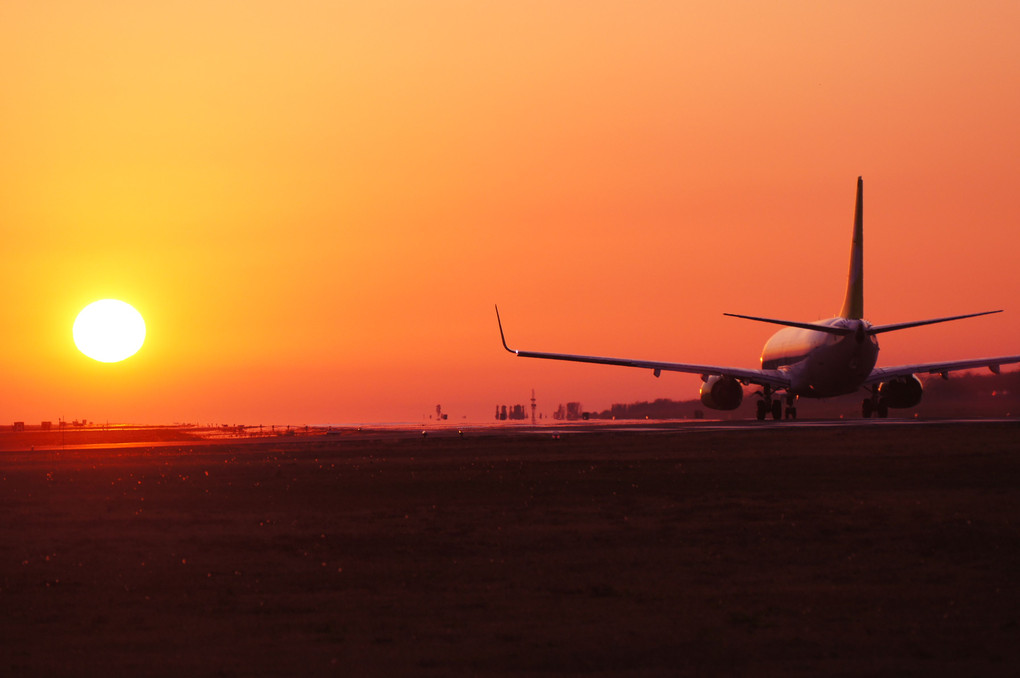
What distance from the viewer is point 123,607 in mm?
14516

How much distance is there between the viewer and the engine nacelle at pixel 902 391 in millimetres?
74500

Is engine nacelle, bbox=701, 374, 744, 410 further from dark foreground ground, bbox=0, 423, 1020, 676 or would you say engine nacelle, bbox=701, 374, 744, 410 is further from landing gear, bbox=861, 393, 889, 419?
dark foreground ground, bbox=0, 423, 1020, 676

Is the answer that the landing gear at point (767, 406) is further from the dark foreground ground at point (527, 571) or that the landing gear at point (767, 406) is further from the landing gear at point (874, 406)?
the dark foreground ground at point (527, 571)

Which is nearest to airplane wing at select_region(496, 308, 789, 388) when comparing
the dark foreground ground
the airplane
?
the airplane

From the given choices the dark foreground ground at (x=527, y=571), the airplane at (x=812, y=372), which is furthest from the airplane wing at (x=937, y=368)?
the dark foreground ground at (x=527, y=571)

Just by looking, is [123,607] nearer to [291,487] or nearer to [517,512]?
[517,512]

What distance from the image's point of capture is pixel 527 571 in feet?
54.9

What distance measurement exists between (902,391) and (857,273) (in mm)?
7608

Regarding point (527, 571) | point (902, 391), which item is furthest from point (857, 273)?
point (527, 571)

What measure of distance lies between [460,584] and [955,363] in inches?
2621

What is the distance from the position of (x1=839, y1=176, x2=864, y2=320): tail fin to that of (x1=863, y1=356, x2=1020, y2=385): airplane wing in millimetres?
3836

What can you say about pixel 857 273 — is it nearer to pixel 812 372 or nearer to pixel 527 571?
pixel 812 372

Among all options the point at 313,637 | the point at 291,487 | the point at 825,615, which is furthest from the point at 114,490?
the point at 825,615

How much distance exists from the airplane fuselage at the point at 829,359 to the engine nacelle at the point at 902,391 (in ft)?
16.1
